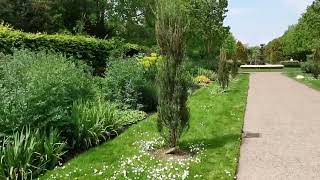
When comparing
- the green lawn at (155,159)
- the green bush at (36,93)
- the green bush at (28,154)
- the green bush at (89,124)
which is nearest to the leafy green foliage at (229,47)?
the green lawn at (155,159)

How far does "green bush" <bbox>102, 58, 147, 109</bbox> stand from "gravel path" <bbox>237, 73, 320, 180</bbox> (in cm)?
310

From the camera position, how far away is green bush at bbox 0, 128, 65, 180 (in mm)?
6505

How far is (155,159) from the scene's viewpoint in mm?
7316

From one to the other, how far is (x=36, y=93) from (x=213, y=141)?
3366mm

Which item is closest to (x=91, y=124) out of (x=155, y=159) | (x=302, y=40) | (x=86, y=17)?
(x=155, y=159)

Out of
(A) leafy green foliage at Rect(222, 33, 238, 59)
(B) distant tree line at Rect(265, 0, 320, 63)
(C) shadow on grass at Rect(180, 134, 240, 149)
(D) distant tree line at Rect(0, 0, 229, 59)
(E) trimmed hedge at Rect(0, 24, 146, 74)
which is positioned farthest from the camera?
(B) distant tree line at Rect(265, 0, 320, 63)

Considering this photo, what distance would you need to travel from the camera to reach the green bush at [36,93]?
284 inches

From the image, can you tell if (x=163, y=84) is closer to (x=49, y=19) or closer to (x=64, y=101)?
(x=64, y=101)

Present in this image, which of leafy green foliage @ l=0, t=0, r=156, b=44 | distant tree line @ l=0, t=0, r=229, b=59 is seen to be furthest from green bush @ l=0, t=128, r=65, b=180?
distant tree line @ l=0, t=0, r=229, b=59

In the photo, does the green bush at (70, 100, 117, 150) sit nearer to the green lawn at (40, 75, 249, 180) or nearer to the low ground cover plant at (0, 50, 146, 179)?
the low ground cover plant at (0, 50, 146, 179)

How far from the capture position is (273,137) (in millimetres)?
9195

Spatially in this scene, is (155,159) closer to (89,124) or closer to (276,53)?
(89,124)

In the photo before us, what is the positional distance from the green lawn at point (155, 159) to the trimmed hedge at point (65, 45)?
20.9 ft

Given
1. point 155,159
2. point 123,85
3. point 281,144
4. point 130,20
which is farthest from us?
point 130,20
